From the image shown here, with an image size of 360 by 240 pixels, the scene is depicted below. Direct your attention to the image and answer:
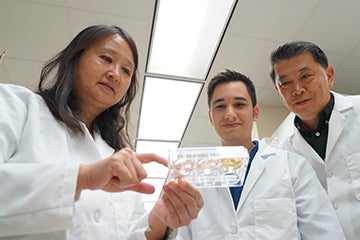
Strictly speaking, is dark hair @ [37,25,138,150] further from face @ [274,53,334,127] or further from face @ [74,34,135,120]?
face @ [274,53,334,127]

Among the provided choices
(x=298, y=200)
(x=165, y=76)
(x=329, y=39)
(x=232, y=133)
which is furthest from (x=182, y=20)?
(x=298, y=200)

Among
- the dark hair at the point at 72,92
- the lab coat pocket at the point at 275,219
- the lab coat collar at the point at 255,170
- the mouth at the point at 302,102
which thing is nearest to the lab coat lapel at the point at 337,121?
the mouth at the point at 302,102

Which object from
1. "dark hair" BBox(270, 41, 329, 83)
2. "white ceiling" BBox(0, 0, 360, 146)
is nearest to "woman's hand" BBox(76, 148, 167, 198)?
"dark hair" BBox(270, 41, 329, 83)

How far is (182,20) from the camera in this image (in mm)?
2082

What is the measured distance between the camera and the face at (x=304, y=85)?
1383mm

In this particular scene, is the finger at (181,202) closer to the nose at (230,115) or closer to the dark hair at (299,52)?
the nose at (230,115)

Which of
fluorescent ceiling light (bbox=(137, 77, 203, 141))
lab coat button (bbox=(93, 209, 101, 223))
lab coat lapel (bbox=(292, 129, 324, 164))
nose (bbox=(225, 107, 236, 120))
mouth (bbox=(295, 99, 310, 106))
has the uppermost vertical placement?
mouth (bbox=(295, 99, 310, 106))

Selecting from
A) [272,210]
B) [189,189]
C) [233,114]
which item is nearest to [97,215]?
[189,189]

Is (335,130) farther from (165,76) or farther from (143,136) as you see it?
(143,136)

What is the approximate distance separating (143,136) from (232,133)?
2.42m

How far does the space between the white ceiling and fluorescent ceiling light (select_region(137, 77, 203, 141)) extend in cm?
33

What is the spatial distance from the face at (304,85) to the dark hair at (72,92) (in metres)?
0.86

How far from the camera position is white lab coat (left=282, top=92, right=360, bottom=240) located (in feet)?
3.85

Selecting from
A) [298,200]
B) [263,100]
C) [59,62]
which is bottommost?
[263,100]
